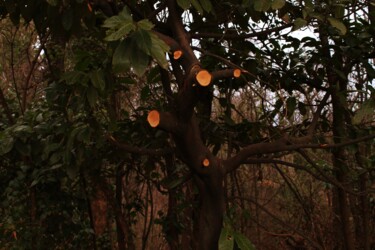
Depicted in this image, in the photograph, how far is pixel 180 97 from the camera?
7.76 ft

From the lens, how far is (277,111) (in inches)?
146

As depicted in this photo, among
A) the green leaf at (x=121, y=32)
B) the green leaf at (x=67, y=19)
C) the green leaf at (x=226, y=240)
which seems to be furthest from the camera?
the green leaf at (x=67, y=19)

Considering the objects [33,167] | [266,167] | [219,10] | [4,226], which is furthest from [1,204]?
[266,167]

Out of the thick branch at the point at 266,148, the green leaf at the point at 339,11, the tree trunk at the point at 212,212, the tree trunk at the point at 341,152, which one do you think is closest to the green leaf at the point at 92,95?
the tree trunk at the point at 212,212

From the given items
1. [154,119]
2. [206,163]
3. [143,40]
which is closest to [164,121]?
[154,119]

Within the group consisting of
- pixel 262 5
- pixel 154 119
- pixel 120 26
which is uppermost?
pixel 262 5

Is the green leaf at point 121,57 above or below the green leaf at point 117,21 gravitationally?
below

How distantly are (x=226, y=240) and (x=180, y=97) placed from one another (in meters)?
0.76

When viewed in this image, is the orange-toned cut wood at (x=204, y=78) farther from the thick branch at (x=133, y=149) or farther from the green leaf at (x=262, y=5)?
the thick branch at (x=133, y=149)

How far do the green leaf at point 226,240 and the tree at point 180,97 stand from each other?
0.01m

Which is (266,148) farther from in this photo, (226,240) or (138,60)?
(138,60)

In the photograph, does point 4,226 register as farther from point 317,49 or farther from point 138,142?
point 317,49

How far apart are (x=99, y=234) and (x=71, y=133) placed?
2118 millimetres

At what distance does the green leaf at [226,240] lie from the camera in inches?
96.4
